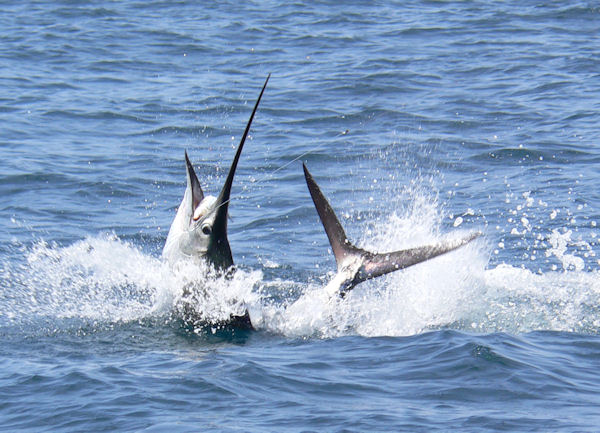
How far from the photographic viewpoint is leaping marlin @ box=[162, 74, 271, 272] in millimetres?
8461

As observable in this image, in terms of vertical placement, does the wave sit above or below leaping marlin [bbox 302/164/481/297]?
below

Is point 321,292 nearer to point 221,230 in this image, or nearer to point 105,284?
point 221,230

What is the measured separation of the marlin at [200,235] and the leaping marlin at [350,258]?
790 millimetres

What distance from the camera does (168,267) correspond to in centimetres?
898

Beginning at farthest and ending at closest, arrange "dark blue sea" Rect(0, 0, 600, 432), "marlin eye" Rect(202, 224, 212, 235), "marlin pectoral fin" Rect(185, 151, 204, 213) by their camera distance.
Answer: "marlin eye" Rect(202, 224, 212, 235) → "marlin pectoral fin" Rect(185, 151, 204, 213) → "dark blue sea" Rect(0, 0, 600, 432)

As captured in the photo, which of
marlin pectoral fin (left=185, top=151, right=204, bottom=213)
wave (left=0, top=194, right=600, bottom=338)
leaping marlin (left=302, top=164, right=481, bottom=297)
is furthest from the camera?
wave (left=0, top=194, right=600, bottom=338)

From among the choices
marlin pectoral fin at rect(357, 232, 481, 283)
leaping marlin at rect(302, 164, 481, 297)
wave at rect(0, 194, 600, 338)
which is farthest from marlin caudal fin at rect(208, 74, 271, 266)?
marlin pectoral fin at rect(357, 232, 481, 283)

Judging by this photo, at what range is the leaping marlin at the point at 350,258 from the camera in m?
8.22

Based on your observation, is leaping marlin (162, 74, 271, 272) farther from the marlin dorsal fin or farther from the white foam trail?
the marlin dorsal fin

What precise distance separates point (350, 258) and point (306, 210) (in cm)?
416

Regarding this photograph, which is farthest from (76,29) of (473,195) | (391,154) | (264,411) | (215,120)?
(264,411)

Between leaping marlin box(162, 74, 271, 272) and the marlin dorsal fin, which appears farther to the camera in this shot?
the marlin dorsal fin

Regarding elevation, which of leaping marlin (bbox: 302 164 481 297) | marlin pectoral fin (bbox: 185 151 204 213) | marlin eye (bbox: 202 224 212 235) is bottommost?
leaping marlin (bbox: 302 164 481 297)

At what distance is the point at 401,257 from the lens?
824 centimetres
